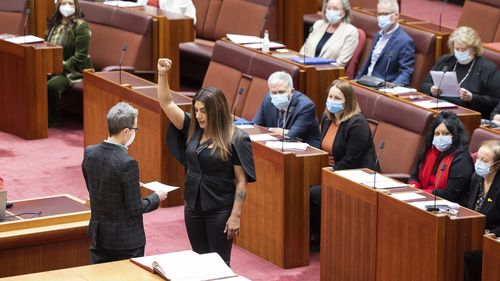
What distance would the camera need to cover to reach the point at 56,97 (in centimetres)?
988

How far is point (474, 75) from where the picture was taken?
8094 mm

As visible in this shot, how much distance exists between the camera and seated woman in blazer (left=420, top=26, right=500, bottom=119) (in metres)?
8.01

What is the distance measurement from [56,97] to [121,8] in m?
0.94

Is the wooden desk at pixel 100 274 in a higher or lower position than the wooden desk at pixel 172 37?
lower

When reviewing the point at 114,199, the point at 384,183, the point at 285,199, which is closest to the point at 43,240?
the point at 114,199

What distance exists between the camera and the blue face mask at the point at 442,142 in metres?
6.70

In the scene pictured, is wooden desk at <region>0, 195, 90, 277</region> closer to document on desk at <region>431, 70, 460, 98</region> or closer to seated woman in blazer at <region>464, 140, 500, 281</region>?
seated woman in blazer at <region>464, 140, 500, 281</region>

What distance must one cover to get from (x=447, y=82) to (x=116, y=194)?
3243 millimetres

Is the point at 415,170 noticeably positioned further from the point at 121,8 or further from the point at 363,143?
the point at 121,8

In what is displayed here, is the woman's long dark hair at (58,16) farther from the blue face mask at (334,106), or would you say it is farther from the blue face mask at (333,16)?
the blue face mask at (334,106)

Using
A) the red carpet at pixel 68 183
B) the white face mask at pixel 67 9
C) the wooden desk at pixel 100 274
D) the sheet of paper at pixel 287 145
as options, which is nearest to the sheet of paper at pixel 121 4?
the white face mask at pixel 67 9

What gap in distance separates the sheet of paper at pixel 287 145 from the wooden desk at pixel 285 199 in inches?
1.3

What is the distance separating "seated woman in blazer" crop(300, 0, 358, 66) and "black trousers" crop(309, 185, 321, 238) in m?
2.03

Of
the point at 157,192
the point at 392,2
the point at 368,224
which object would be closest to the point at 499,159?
the point at 368,224
